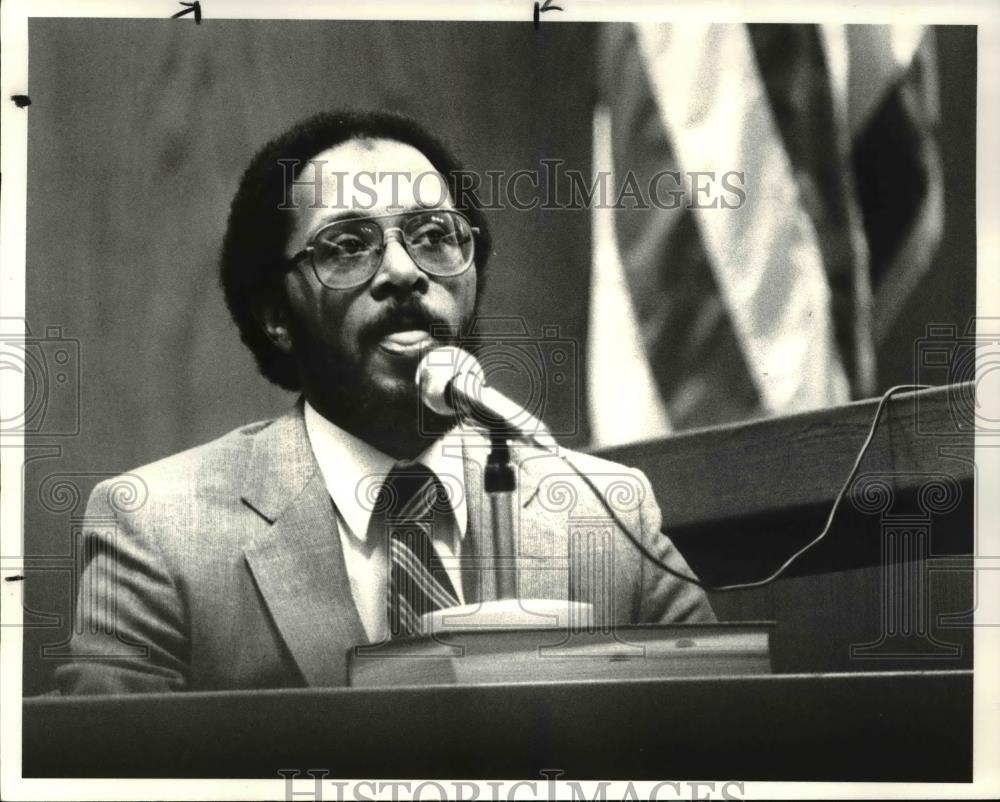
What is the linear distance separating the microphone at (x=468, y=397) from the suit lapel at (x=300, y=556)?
0.49 meters

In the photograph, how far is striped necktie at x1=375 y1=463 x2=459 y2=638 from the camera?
14.6 ft

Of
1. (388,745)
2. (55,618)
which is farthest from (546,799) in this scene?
(55,618)

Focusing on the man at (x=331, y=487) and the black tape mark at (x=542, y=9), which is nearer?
the man at (x=331, y=487)

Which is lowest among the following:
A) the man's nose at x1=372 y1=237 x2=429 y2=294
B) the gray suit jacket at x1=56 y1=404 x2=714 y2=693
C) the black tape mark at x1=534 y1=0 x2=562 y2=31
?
the gray suit jacket at x1=56 y1=404 x2=714 y2=693

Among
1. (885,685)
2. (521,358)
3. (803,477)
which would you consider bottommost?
(885,685)

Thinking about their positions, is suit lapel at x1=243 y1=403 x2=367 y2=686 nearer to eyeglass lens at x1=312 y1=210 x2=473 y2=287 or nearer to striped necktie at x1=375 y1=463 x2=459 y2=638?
striped necktie at x1=375 y1=463 x2=459 y2=638

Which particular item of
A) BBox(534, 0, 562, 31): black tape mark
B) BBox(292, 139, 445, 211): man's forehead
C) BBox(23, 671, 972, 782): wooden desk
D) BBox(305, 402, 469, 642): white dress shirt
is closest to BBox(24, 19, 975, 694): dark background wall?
BBox(534, 0, 562, 31): black tape mark

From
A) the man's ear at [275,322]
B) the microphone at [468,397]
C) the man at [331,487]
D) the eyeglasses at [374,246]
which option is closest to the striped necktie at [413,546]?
the man at [331,487]

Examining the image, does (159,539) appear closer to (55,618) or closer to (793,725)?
(55,618)

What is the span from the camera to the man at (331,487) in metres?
4.44

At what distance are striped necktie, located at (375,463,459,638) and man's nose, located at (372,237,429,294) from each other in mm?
643

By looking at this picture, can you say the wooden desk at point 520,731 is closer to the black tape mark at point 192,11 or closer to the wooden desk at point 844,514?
the wooden desk at point 844,514

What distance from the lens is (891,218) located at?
14.9 ft

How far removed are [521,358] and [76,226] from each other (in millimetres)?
1689
